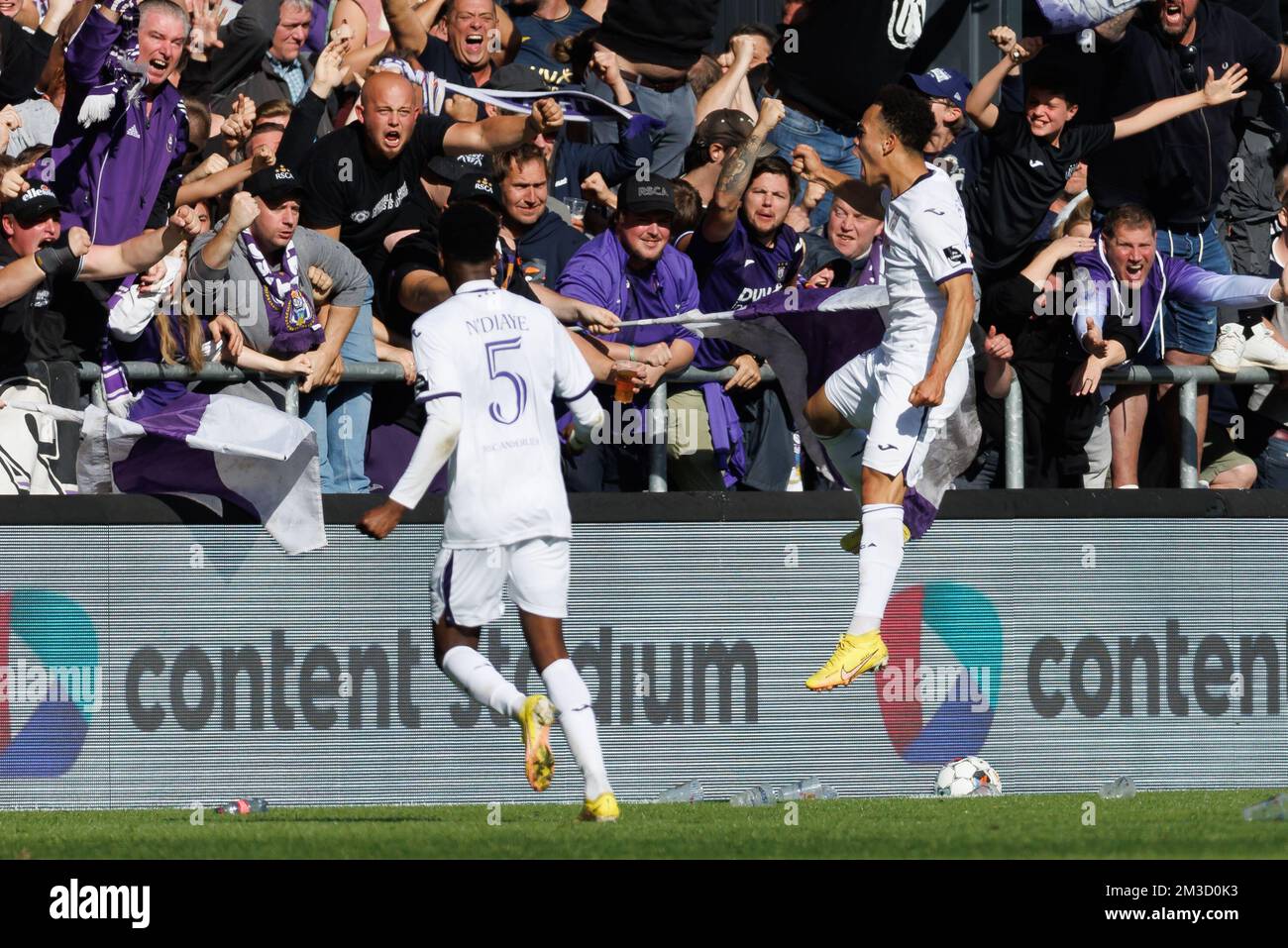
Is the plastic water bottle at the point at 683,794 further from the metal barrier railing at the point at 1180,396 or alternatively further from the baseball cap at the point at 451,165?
the baseball cap at the point at 451,165

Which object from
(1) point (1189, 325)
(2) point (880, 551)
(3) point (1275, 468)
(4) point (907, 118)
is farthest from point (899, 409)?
(3) point (1275, 468)

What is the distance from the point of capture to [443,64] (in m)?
13.5

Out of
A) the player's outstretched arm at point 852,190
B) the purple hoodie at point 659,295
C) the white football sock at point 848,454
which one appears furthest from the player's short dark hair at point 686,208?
the white football sock at point 848,454

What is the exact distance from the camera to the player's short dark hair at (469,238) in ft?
30.8

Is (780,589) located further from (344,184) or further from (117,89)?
(117,89)

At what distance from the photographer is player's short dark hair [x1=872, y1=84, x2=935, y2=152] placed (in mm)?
10195

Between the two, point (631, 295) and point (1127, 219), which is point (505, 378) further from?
point (1127, 219)

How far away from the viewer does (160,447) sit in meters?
11.4

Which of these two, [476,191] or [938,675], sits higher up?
[476,191]

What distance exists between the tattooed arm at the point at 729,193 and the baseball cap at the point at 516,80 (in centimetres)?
163

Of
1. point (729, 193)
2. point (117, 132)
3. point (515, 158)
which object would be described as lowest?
point (729, 193)

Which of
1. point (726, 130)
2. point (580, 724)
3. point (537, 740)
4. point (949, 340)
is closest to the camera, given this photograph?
point (537, 740)

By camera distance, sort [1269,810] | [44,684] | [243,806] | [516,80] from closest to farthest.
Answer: [1269,810], [243,806], [44,684], [516,80]

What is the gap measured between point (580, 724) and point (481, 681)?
472 millimetres
